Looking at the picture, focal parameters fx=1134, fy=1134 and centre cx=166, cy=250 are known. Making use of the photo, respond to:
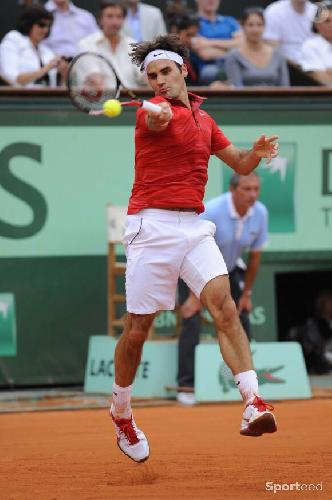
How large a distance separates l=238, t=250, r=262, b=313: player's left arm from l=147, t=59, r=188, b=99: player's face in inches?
169

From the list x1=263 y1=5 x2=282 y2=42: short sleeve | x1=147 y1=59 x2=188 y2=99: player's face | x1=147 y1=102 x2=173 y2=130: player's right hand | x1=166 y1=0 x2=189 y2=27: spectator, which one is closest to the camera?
x1=147 y1=102 x2=173 y2=130: player's right hand

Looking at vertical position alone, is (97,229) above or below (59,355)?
above

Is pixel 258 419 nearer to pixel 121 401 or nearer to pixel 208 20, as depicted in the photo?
pixel 121 401

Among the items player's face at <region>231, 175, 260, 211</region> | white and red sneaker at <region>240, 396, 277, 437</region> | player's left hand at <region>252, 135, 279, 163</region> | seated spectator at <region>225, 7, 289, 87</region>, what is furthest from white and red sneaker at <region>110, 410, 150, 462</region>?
seated spectator at <region>225, 7, 289, 87</region>

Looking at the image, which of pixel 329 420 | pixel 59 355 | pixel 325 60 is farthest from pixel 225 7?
pixel 329 420

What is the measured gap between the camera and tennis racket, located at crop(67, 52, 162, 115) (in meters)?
6.61

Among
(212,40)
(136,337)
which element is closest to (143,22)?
(212,40)

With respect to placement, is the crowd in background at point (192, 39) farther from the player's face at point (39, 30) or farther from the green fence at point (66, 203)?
the green fence at point (66, 203)

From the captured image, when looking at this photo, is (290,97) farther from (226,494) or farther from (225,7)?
(226,494)

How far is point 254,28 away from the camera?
38.0 feet

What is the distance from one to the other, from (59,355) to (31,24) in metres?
3.24

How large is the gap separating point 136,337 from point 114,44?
563cm

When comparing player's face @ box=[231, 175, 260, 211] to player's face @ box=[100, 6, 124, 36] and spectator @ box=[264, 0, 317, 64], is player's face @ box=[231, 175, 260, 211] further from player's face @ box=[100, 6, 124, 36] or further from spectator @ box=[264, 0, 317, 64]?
spectator @ box=[264, 0, 317, 64]

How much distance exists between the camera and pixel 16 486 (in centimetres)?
593
